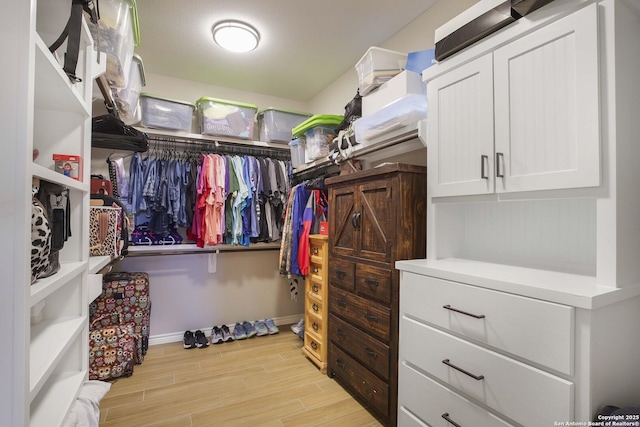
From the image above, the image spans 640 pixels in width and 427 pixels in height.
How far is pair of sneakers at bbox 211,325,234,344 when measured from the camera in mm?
2924

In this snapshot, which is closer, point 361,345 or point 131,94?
point 361,345

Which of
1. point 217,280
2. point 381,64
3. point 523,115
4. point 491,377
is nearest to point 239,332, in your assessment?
point 217,280

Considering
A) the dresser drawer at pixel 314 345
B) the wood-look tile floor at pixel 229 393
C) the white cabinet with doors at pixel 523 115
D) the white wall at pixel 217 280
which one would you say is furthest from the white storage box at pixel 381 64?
the wood-look tile floor at pixel 229 393

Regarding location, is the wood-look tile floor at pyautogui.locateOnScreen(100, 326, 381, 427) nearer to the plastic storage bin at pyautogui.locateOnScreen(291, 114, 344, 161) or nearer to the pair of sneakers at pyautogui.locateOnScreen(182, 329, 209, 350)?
the pair of sneakers at pyautogui.locateOnScreen(182, 329, 209, 350)

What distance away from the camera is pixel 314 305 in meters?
2.60

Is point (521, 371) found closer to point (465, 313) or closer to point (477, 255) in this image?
point (465, 313)

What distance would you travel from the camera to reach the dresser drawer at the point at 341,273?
79.4 inches

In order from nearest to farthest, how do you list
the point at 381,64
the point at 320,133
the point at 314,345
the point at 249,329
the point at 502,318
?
the point at 502,318 → the point at 381,64 → the point at 314,345 → the point at 320,133 → the point at 249,329

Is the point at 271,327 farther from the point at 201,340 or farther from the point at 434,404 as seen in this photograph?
the point at 434,404

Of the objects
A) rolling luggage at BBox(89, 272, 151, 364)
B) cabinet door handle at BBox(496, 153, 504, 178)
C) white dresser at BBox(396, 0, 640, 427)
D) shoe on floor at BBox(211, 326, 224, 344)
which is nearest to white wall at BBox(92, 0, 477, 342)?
shoe on floor at BBox(211, 326, 224, 344)

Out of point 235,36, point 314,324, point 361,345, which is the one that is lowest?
point 314,324

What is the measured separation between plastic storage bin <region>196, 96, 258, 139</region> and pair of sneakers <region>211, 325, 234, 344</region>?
1942 mm

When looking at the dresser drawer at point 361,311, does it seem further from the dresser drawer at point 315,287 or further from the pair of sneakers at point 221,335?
the pair of sneakers at point 221,335

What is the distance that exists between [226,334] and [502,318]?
263 centimetres
